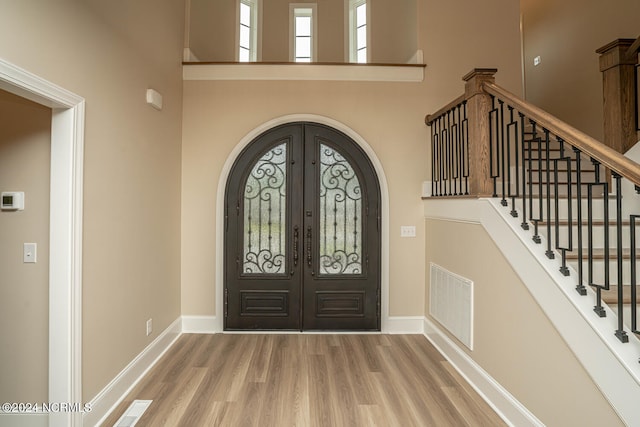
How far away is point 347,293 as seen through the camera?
4418 millimetres

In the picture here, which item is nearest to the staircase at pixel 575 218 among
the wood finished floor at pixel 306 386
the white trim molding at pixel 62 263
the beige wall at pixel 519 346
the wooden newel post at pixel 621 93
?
the beige wall at pixel 519 346

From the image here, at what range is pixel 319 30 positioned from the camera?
6.08m

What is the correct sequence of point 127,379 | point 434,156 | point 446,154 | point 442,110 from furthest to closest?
point 434,156 → point 446,154 → point 442,110 → point 127,379

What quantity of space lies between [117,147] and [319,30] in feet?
14.0

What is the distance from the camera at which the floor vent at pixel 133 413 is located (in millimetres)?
2531

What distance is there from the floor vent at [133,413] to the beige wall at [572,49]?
5405mm

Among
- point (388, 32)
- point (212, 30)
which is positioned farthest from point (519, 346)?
point (212, 30)

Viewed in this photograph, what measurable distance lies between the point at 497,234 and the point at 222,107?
3.20 meters

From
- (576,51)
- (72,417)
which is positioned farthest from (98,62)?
(576,51)

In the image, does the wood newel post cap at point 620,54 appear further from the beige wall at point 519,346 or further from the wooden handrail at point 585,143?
the beige wall at point 519,346

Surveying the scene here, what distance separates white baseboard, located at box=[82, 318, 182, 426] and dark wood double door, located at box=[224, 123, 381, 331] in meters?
0.77

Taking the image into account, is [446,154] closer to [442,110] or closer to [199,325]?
[442,110]

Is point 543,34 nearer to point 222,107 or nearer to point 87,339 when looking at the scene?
point 222,107

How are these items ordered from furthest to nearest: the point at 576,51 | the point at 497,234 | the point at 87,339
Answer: the point at 576,51, the point at 497,234, the point at 87,339
